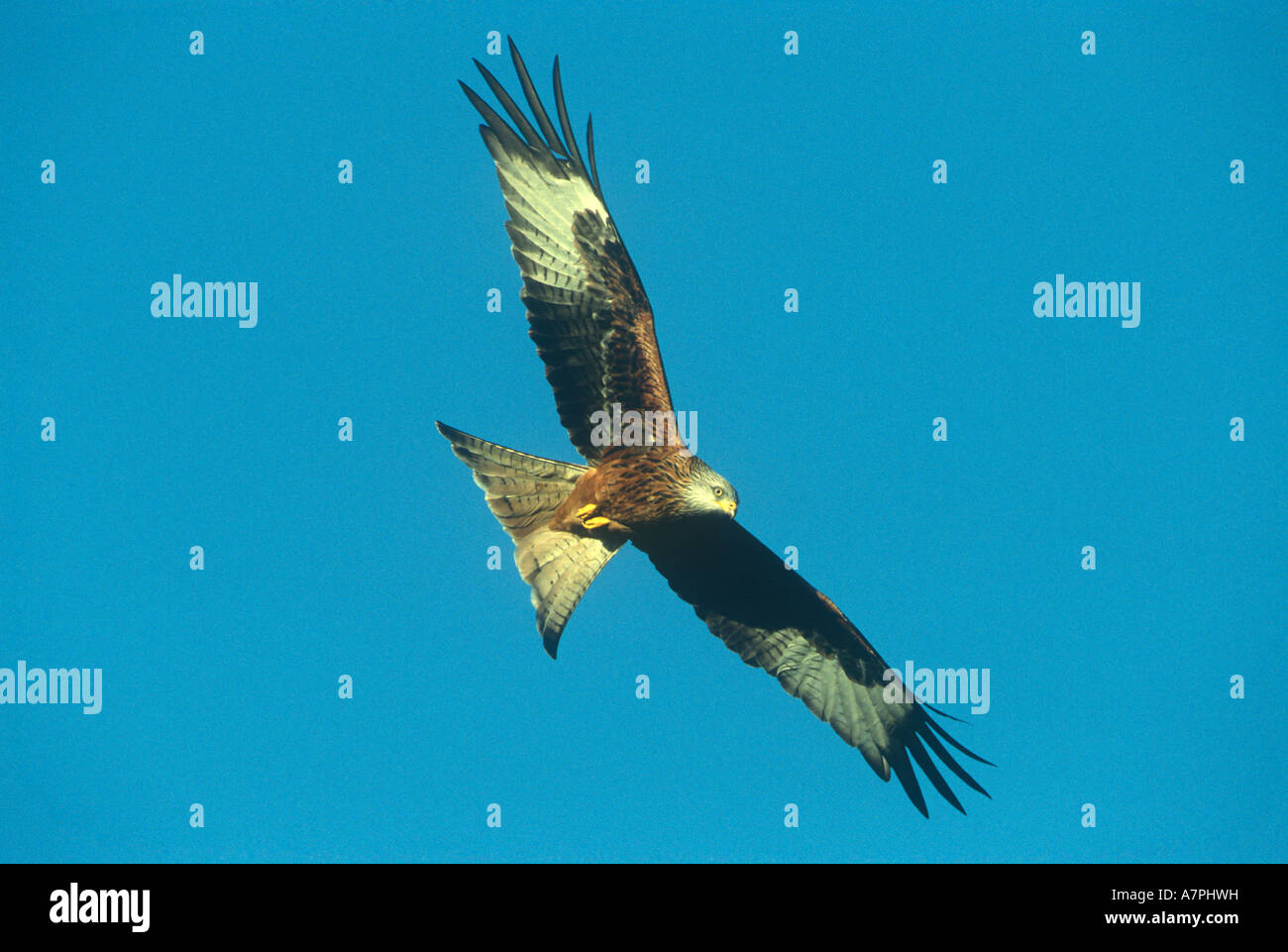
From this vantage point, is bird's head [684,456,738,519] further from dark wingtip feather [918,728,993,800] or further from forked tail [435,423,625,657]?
dark wingtip feather [918,728,993,800]

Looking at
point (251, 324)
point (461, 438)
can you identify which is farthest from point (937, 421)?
point (251, 324)

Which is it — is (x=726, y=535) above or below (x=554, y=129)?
below

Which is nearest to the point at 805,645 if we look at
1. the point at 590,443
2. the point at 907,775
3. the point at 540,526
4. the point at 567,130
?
the point at 907,775

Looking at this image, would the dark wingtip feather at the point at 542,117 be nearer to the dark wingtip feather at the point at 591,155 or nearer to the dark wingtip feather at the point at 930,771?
the dark wingtip feather at the point at 591,155

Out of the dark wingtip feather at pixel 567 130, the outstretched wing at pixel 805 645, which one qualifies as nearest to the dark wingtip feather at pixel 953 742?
the outstretched wing at pixel 805 645

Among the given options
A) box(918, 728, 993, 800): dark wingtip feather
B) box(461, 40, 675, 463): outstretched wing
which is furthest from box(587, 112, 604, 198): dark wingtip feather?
box(918, 728, 993, 800): dark wingtip feather

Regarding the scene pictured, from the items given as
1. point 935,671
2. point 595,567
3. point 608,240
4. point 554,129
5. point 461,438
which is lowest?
point 935,671
